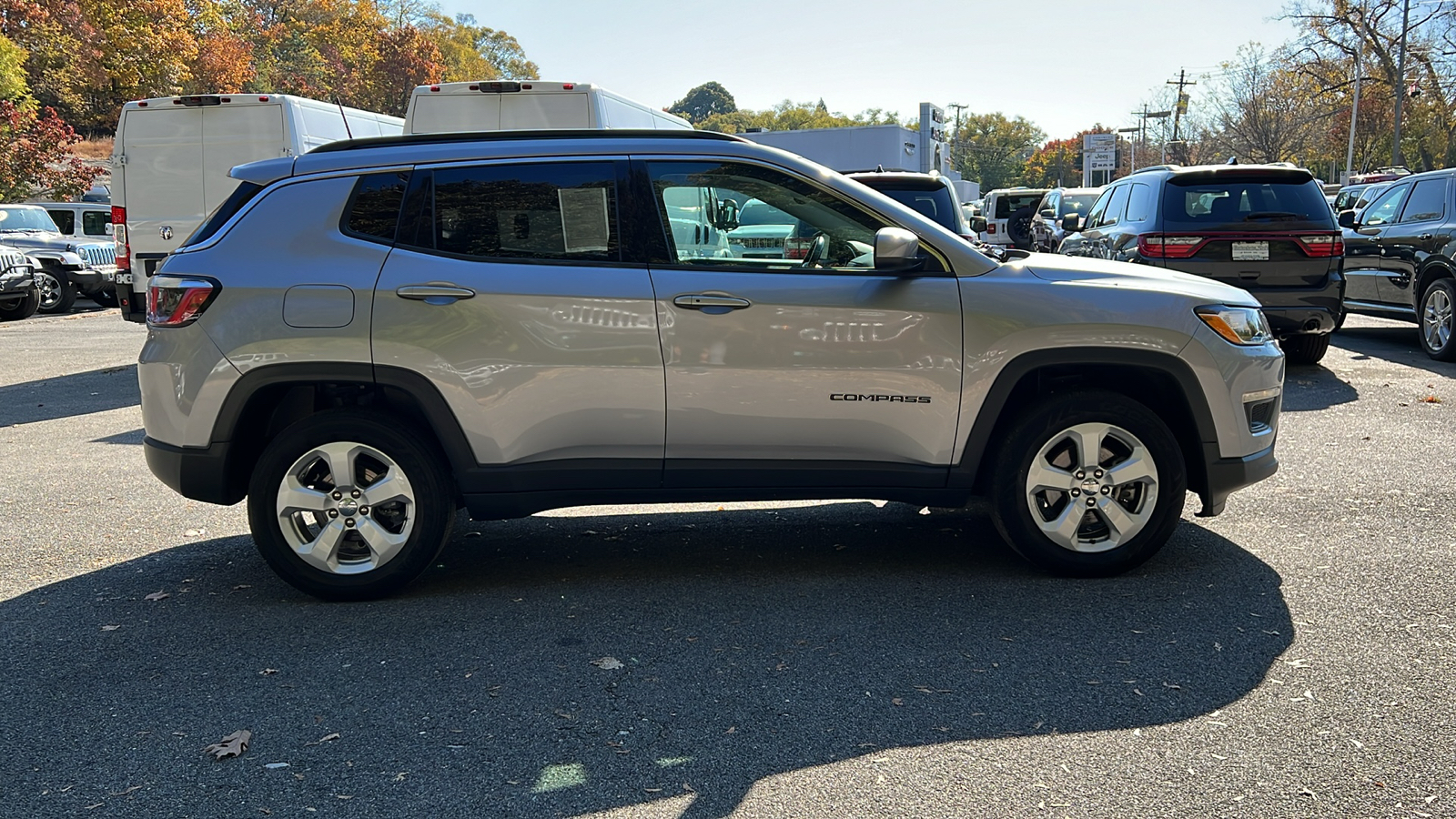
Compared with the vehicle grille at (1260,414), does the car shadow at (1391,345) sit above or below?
below

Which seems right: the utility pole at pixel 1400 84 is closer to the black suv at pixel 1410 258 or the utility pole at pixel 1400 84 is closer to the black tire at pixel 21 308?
the black suv at pixel 1410 258

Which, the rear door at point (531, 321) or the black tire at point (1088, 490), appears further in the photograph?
the black tire at point (1088, 490)

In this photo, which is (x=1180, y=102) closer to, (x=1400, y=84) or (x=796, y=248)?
(x=1400, y=84)

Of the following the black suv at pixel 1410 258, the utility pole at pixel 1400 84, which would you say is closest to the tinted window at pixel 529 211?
the black suv at pixel 1410 258

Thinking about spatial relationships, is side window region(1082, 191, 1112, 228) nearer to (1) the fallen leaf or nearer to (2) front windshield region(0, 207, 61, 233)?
(1) the fallen leaf

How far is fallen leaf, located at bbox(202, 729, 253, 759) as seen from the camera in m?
3.47

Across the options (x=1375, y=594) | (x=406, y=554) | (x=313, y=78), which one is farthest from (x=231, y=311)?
(x=313, y=78)

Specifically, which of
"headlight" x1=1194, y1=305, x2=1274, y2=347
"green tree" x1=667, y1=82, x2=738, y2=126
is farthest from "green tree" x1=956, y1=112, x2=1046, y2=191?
"headlight" x1=1194, y1=305, x2=1274, y2=347

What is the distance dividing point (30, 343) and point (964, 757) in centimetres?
1515

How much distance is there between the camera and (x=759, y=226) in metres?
4.86

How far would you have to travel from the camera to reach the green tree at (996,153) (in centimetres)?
15088

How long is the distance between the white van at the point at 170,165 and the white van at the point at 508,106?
1.66 m

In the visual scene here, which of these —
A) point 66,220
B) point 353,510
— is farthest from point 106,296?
point 353,510

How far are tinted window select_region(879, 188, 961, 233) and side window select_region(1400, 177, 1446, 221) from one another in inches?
183
